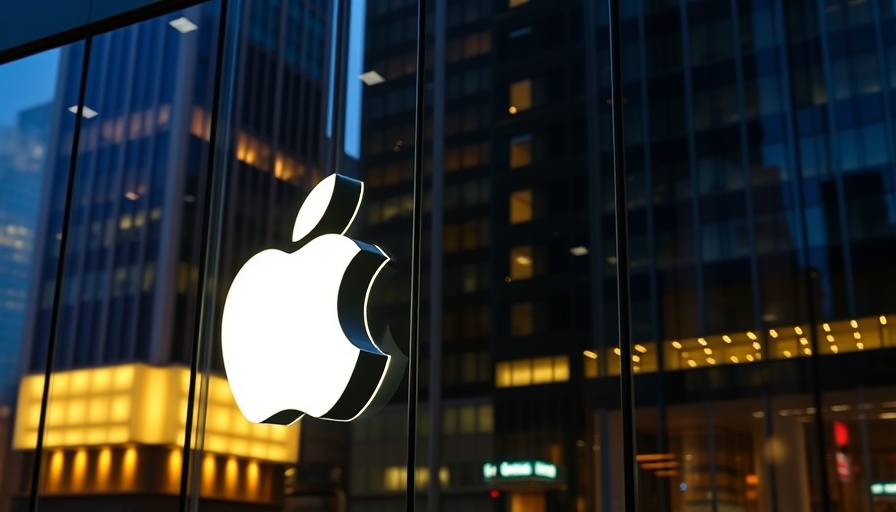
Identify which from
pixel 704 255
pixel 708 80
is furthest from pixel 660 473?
pixel 708 80

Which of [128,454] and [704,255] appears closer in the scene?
[704,255]

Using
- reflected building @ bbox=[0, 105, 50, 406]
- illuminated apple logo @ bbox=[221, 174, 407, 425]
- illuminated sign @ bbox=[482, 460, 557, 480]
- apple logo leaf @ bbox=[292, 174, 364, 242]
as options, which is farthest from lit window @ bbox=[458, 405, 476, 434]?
reflected building @ bbox=[0, 105, 50, 406]

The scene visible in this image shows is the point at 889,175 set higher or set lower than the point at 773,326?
higher

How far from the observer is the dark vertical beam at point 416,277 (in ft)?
18.4

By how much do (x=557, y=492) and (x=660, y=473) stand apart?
97cm

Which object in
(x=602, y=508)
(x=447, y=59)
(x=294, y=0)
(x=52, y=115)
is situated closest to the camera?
(x=602, y=508)

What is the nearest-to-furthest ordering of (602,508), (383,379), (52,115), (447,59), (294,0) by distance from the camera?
(383,379), (602,508), (447,59), (294,0), (52,115)

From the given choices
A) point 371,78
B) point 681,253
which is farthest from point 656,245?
point 371,78

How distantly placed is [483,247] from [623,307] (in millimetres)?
2716

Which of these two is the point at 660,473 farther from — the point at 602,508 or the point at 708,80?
the point at 708,80

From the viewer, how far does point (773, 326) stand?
6047 millimetres

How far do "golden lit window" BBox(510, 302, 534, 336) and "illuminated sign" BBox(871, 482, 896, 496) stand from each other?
2.81 metres

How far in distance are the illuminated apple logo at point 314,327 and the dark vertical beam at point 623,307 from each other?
1420 mm

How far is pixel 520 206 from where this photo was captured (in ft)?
25.0
